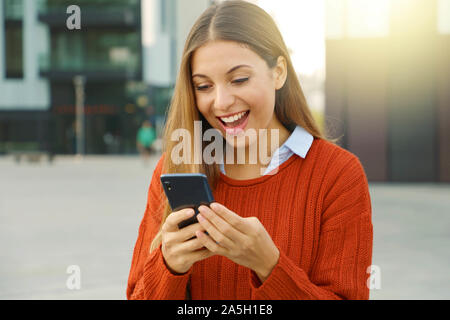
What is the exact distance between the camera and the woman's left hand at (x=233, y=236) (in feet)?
5.16

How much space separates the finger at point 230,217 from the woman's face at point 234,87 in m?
0.47

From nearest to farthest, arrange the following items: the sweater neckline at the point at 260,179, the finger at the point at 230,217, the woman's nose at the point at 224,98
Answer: the finger at the point at 230,217, the woman's nose at the point at 224,98, the sweater neckline at the point at 260,179

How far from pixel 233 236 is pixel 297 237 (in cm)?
39

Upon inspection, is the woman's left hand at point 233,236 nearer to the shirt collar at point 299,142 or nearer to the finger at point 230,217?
the finger at point 230,217

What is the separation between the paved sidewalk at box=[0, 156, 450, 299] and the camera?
5.48 metres

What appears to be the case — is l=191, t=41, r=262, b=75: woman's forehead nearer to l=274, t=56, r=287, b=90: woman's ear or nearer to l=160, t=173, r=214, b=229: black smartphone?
l=274, t=56, r=287, b=90: woman's ear

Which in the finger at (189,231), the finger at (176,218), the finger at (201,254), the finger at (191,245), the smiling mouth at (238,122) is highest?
the smiling mouth at (238,122)

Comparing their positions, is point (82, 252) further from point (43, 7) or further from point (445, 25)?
point (43, 7)

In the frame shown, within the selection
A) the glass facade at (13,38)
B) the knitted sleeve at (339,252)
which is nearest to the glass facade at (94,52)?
the glass facade at (13,38)

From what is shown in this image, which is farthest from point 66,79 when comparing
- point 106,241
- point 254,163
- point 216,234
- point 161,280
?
point 216,234

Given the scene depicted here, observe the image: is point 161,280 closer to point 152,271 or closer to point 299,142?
point 152,271

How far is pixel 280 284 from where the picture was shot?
1.70 meters
